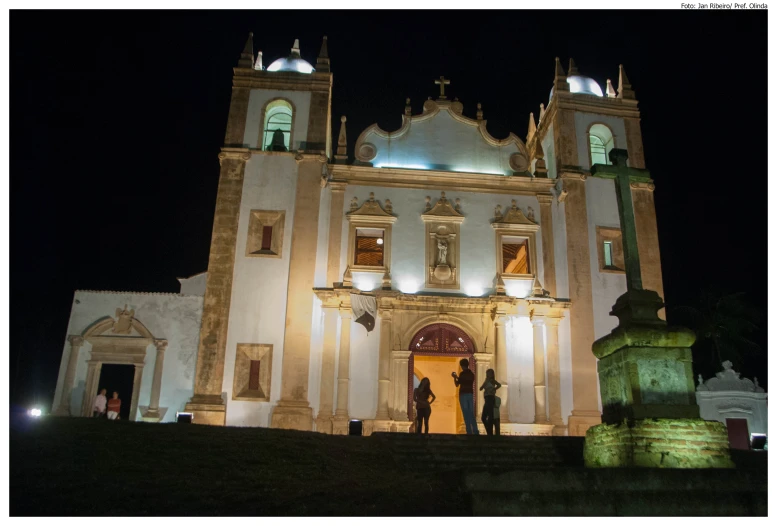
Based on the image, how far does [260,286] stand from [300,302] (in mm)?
1182

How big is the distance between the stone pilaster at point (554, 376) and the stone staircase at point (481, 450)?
4.36 metres

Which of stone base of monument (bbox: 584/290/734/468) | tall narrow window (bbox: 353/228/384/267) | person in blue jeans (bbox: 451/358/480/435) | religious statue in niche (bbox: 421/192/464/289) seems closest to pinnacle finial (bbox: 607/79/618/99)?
religious statue in niche (bbox: 421/192/464/289)

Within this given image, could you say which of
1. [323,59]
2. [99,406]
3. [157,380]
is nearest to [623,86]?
[323,59]

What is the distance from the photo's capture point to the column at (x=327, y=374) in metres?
15.6

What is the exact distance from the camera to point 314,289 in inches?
656

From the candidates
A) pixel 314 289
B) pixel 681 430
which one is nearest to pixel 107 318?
pixel 314 289

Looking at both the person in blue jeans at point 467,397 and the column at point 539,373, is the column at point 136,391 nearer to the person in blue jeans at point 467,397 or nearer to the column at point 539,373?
the person in blue jeans at point 467,397

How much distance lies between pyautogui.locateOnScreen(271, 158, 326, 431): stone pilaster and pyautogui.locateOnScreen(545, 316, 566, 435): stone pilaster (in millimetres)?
6048

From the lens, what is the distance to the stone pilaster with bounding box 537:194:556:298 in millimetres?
17469

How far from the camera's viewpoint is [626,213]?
9.19 metres

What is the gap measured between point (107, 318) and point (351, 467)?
431 inches

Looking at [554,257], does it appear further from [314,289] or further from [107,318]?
[107,318]

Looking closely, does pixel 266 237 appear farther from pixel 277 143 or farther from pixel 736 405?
pixel 736 405

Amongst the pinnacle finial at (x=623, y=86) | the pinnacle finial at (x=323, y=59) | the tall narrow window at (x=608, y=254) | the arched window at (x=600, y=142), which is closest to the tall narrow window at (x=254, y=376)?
the pinnacle finial at (x=323, y=59)
